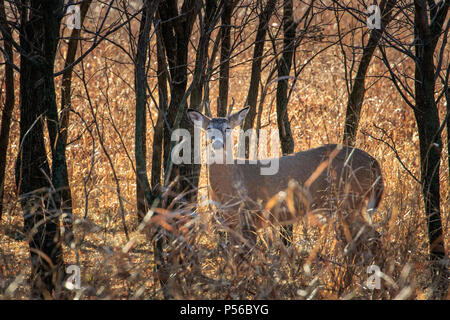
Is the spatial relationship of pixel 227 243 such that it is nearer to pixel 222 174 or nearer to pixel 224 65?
pixel 222 174

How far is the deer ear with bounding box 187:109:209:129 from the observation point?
5.30 m

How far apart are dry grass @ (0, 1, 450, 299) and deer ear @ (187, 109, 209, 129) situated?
2.54ft

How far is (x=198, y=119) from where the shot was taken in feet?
17.9

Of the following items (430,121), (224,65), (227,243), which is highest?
(224,65)

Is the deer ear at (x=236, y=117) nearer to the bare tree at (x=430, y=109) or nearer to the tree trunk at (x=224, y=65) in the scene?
the tree trunk at (x=224, y=65)

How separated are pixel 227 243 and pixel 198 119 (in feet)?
6.13

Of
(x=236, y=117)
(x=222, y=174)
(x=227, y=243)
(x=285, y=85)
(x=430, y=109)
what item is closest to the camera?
(x=227, y=243)

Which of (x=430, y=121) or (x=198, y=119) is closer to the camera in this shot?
(x=430, y=121)

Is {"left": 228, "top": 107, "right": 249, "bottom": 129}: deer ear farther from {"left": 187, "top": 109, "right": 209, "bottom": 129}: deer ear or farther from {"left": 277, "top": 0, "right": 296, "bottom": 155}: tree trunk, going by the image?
{"left": 277, "top": 0, "right": 296, "bottom": 155}: tree trunk

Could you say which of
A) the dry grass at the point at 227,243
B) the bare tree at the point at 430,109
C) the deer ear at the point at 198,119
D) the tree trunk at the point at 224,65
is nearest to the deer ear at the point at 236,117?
the deer ear at the point at 198,119

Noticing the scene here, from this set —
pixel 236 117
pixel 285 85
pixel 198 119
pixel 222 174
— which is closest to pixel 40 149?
pixel 198 119

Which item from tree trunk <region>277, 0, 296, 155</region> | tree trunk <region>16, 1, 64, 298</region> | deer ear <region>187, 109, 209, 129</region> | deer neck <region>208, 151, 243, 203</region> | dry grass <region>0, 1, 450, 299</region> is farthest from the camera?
tree trunk <region>277, 0, 296, 155</region>

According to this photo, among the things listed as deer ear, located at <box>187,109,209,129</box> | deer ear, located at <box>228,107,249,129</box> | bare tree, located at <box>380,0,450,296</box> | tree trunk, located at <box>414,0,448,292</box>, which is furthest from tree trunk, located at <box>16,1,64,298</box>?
tree trunk, located at <box>414,0,448,292</box>
